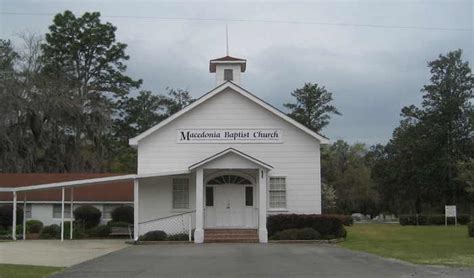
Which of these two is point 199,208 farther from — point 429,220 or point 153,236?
point 429,220

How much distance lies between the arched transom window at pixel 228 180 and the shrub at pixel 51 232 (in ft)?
27.0

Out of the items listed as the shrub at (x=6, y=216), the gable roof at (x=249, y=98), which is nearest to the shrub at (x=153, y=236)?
the gable roof at (x=249, y=98)

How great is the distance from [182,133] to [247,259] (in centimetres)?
1428

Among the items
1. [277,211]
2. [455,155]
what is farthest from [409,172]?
[277,211]

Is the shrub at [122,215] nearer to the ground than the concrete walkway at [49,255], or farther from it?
farther from it

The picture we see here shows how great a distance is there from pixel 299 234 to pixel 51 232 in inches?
515

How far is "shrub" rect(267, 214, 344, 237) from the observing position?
94.2 feet

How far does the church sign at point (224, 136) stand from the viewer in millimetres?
31625

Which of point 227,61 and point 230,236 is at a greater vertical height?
point 227,61

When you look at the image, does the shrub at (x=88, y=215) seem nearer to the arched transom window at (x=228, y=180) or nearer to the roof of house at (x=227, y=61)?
the arched transom window at (x=228, y=180)

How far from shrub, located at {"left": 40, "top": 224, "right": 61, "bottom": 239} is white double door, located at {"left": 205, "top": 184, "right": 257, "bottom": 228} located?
780 centimetres

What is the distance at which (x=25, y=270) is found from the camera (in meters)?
14.9

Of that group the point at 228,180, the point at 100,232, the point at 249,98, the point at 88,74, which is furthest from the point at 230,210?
the point at 88,74

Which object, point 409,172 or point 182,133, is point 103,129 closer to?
point 182,133
